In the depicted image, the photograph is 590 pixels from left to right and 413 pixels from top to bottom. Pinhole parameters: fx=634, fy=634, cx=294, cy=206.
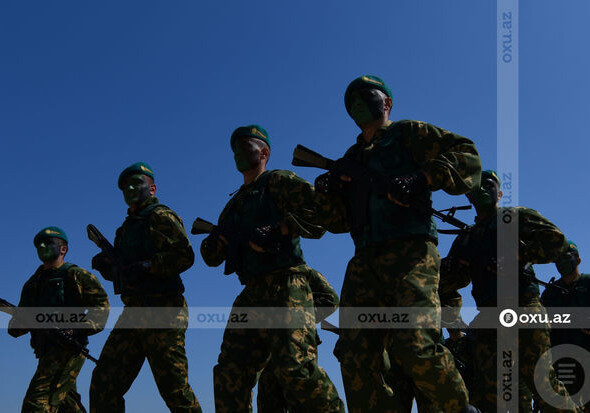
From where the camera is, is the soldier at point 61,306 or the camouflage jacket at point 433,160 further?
the soldier at point 61,306

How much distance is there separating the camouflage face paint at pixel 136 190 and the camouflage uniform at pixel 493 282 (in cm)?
339

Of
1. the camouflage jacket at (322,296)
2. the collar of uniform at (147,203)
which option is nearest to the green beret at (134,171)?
the collar of uniform at (147,203)

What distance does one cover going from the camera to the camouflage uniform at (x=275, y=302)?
5027mm

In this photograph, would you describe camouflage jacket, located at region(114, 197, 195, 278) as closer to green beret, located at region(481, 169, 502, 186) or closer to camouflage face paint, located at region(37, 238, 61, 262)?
A: camouflage face paint, located at region(37, 238, 61, 262)

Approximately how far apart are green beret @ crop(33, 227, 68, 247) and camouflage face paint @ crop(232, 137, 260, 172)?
12.8ft

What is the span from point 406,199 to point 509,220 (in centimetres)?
309

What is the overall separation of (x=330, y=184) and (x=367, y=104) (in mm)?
657

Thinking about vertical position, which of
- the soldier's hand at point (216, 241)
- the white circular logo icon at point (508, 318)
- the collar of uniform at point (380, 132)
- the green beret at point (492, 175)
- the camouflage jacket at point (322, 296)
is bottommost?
the white circular logo icon at point (508, 318)

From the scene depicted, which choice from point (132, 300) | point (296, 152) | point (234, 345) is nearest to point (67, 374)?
point (132, 300)

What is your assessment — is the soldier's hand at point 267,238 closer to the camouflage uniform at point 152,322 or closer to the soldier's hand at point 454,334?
the camouflage uniform at point 152,322

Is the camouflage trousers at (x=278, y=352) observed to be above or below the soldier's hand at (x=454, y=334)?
below

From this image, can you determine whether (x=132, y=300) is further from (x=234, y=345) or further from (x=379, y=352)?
(x=379, y=352)

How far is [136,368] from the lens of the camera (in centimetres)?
623

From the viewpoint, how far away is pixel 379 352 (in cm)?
410
